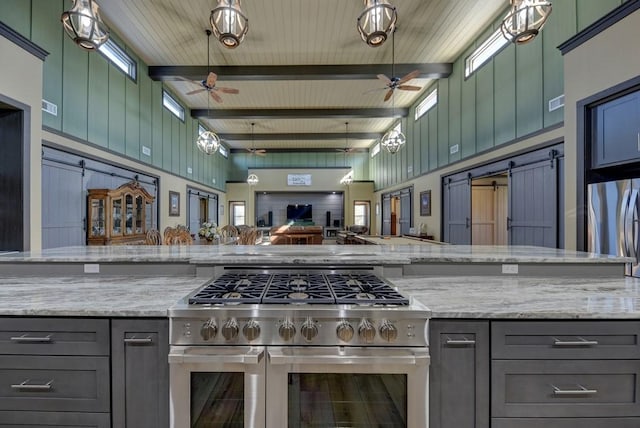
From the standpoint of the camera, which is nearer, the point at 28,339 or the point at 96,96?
the point at 28,339

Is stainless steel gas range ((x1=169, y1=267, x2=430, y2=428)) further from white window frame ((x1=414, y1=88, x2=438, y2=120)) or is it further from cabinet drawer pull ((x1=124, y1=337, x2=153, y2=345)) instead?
white window frame ((x1=414, y1=88, x2=438, y2=120))

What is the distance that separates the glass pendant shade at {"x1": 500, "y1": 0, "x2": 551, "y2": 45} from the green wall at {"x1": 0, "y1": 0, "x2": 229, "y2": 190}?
15.5ft

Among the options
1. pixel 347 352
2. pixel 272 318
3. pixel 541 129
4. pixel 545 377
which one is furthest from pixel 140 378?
pixel 541 129

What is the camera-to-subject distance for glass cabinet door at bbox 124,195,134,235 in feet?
16.6

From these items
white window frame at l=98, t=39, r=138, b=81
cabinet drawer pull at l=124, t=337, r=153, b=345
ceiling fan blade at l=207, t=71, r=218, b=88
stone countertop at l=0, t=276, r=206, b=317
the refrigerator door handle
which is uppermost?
white window frame at l=98, t=39, r=138, b=81

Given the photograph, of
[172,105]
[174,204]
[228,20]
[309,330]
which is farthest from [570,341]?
→ [172,105]

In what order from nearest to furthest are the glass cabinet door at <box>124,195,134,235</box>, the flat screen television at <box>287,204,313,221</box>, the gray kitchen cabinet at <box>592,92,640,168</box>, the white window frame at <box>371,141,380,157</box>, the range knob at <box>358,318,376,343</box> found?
the range knob at <box>358,318,376,343</box>, the gray kitchen cabinet at <box>592,92,640,168</box>, the glass cabinet door at <box>124,195,134,235</box>, the white window frame at <box>371,141,380,157</box>, the flat screen television at <box>287,204,313,221</box>

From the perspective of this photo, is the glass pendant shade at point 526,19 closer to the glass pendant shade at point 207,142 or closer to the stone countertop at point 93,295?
the stone countertop at point 93,295

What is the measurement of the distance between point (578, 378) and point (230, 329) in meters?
1.45

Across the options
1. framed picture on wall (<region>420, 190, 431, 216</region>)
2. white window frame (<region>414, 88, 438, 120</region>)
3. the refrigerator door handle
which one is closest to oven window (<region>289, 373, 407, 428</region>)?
the refrigerator door handle

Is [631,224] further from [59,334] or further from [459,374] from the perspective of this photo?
[59,334]

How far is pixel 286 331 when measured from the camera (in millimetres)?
1263

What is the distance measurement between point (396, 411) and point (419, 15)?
483cm

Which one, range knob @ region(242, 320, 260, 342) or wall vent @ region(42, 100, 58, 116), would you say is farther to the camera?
wall vent @ region(42, 100, 58, 116)
